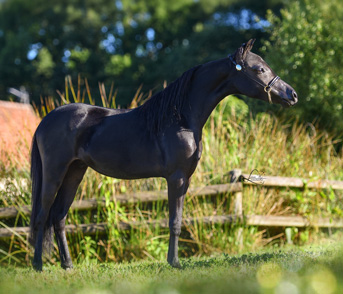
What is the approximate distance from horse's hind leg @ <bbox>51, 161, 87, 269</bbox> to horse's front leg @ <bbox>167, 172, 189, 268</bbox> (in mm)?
1151

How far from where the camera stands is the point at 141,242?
600cm

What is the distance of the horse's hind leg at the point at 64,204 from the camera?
183 inches

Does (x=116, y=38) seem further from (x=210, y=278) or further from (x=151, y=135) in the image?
(x=210, y=278)

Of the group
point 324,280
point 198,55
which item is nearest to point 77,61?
point 198,55

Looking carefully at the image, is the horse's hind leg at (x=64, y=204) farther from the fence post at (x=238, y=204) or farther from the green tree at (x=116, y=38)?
the green tree at (x=116, y=38)

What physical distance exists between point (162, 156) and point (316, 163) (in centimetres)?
496

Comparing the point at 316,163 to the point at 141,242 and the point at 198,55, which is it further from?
the point at 198,55

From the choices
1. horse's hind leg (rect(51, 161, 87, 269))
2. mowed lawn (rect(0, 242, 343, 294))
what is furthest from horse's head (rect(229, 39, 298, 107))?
horse's hind leg (rect(51, 161, 87, 269))

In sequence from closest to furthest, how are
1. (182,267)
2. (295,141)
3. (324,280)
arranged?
1. (324,280)
2. (182,267)
3. (295,141)

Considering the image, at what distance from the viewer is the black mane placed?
4.23 meters

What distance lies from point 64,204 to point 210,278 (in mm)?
2074

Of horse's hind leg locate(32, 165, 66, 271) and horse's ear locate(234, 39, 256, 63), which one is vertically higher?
horse's ear locate(234, 39, 256, 63)

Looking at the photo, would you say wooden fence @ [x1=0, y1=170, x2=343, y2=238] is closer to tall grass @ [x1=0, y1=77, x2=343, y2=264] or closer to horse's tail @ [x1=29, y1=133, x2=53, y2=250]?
tall grass @ [x1=0, y1=77, x2=343, y2=264]

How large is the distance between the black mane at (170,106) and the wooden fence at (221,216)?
1.93 m
